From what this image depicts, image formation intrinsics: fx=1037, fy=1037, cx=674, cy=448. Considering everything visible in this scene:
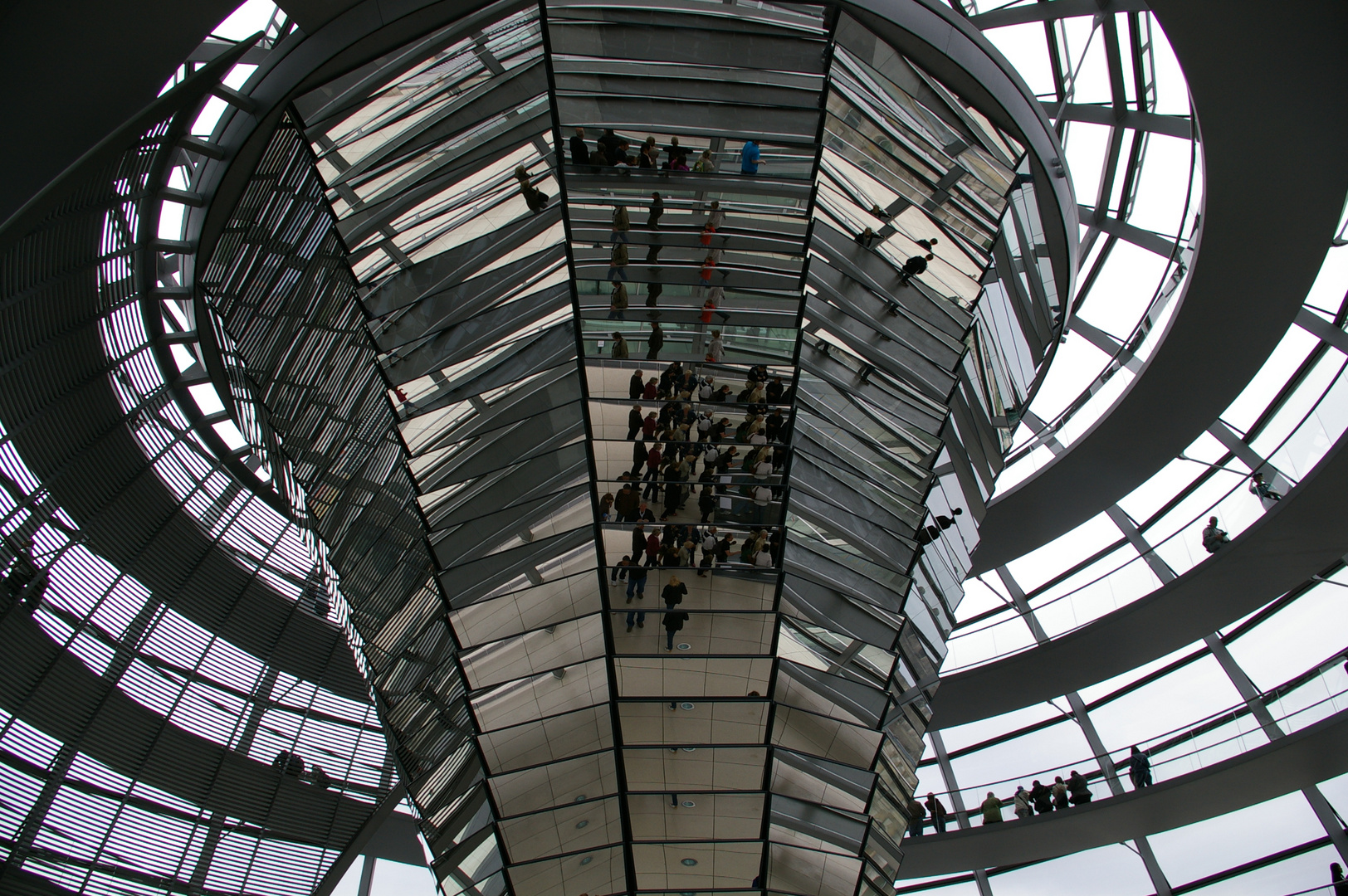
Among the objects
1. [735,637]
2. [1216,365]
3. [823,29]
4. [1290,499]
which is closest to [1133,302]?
[1216,365]

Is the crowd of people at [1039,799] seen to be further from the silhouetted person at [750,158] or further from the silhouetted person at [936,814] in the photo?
the silhouetted person at [750,158]

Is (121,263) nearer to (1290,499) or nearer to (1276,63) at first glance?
(1276,63)

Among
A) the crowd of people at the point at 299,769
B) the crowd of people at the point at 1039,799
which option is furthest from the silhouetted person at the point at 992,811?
the crowd of people at the point at 299,769

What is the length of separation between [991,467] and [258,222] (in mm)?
12617

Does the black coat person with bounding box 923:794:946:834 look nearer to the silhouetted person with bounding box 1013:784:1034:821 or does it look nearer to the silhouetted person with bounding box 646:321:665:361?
the silhouetted person with bounding box 1013:784:1034:821

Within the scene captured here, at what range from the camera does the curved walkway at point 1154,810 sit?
1853cm

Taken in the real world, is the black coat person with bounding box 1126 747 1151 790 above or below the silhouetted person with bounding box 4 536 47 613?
below

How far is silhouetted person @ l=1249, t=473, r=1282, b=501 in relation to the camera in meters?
18.9

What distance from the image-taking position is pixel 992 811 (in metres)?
21.8

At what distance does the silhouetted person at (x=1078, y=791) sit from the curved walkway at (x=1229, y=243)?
5.02m

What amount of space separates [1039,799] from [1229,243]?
38.8 feet

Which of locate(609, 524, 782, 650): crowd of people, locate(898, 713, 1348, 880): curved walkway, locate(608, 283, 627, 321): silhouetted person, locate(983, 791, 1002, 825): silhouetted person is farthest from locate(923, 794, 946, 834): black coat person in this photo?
locate(608, 283, 627, 321): silhouetted person

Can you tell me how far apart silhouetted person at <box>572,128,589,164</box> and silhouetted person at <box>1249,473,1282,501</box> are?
1402 centimetres

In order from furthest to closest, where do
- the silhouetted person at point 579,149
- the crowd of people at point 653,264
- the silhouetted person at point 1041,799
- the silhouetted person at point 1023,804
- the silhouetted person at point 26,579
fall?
the silhouetted person at point 1023,804 < the silhouetted person at point 1041,799 < the silhouetted person at point 26,579 < the crowd of people at point 653,264 < the silhouetted person at point 579,149
